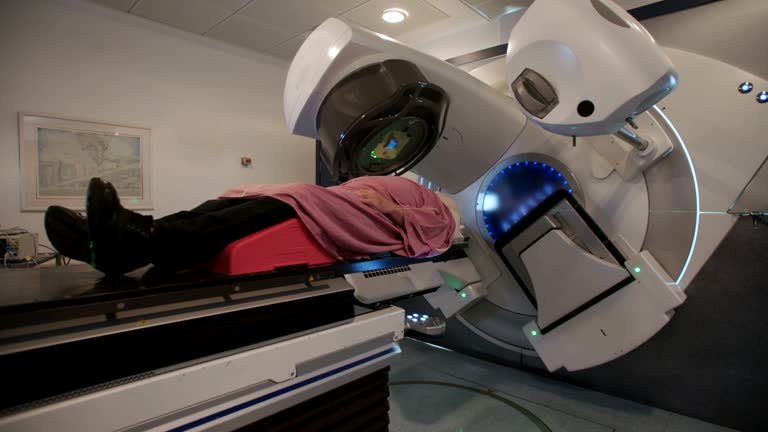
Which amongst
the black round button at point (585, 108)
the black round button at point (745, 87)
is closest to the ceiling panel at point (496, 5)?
the black round button at point (745, 87)

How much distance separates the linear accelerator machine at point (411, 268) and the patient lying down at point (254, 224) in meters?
0.05

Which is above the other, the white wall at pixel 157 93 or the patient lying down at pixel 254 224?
the white wall at pixel 157 93

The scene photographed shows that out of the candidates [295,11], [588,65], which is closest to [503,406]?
[588,65]

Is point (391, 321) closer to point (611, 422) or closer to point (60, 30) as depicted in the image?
point (611, 422)

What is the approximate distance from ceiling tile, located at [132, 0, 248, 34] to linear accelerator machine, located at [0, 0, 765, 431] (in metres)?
1.47

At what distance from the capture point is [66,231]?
0.89m

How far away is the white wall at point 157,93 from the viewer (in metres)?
2.29

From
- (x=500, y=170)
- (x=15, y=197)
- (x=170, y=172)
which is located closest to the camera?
(x=500, y=170)

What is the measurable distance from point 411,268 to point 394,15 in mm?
1711

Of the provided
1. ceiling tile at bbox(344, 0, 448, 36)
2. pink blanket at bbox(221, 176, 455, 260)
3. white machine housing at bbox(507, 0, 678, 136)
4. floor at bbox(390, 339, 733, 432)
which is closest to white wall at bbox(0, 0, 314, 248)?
ceiling tile at bbox(344, 0, 448, 36)

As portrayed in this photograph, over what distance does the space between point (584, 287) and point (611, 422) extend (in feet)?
2.39

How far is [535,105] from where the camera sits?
1.29m

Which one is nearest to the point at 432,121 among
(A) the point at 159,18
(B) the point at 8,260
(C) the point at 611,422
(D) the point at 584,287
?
(D) the point at 584,287

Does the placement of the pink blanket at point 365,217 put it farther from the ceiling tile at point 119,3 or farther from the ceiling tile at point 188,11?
the ceiling tile at point 119,3
